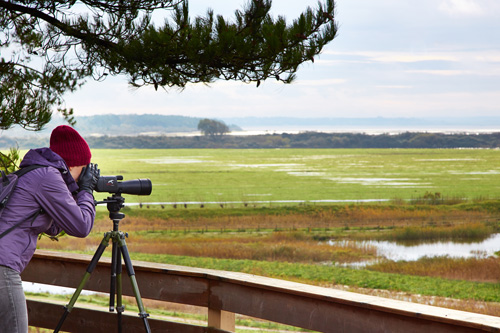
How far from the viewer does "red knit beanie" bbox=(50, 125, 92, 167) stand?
1.90 m

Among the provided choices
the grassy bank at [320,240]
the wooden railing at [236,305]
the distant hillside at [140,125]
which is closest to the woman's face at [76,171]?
the wooden railing at [236,305]

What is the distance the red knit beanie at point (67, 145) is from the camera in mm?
1896

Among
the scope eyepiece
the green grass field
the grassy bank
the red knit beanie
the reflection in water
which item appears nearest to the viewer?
the red knit beanie

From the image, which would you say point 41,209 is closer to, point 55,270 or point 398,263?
point 55,270

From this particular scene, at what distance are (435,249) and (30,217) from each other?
3166 cm

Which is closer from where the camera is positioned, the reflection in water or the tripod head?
the tripod head

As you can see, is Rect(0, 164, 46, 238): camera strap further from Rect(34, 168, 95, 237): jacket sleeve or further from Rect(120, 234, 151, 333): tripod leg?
Rect(120, 234, 151, 333): tripod leg

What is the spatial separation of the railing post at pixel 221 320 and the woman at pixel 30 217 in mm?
754

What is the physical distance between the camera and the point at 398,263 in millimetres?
28094

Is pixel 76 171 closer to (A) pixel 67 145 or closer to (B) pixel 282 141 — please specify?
(A) pixel 67 145

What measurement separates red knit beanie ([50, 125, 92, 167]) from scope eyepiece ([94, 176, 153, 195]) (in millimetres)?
219

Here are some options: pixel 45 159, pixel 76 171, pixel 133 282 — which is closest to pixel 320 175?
pixel 133 282

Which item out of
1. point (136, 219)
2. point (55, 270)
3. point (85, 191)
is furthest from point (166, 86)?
point (136, 219)

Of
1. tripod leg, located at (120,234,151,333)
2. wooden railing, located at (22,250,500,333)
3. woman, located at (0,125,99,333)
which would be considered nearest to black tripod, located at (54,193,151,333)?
tripod leg, located at (120,234,151,333)
